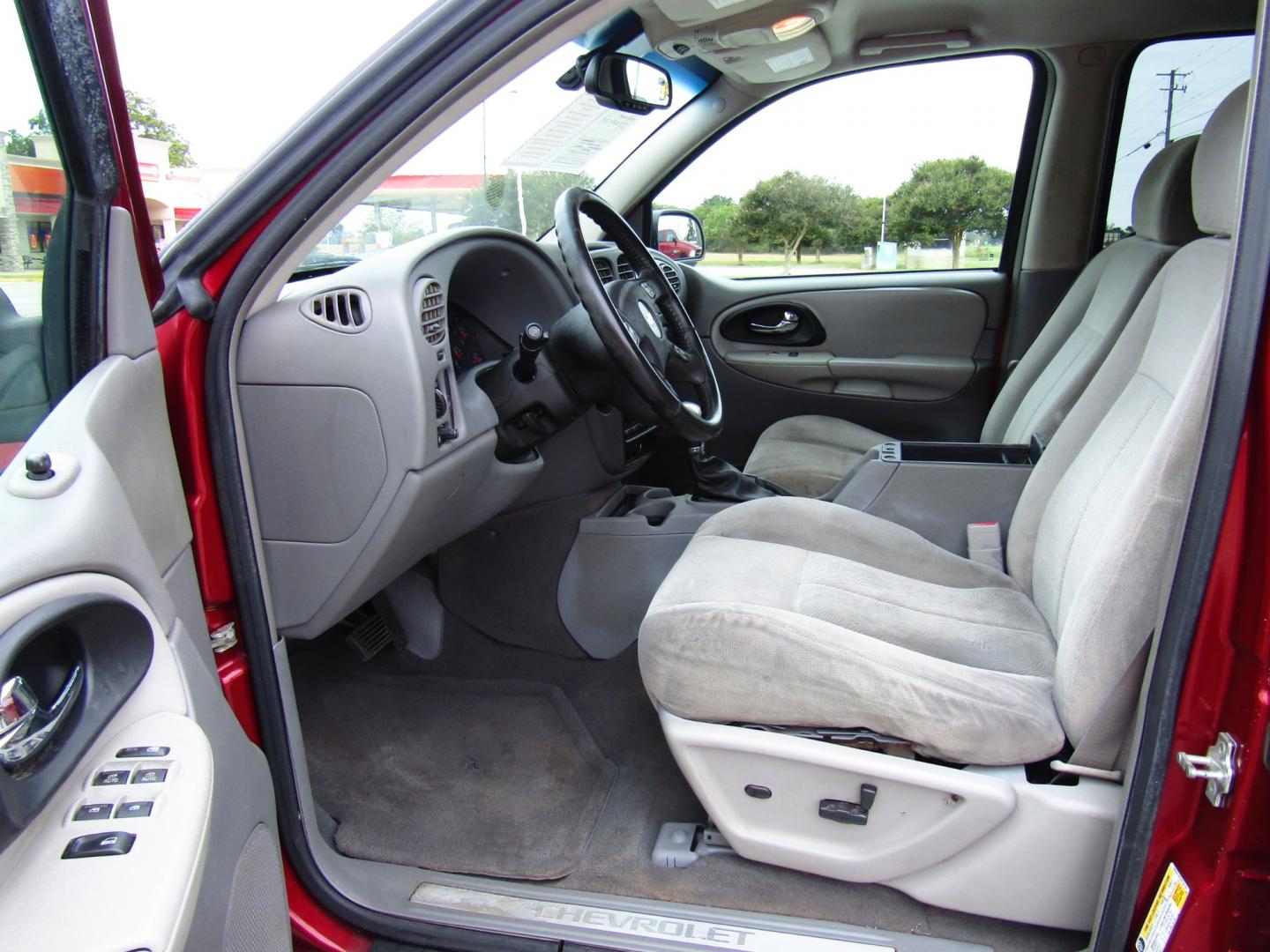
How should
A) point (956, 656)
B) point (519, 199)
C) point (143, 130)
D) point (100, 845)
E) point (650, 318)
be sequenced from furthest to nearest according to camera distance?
point (519, 199) → point (650, 318) → point (956, 656) → point (143, 130) → point (100, 845)

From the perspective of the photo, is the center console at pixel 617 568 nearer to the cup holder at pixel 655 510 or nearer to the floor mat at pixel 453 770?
the cup holder at pixel 655 510

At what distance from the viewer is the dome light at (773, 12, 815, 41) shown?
2252mm

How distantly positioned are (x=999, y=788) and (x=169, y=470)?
1113 mm

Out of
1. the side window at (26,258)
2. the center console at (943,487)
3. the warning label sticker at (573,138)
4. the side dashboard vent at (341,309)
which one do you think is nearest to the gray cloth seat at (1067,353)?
the center console at (943,487)

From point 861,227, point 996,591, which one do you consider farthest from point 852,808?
point 861,227

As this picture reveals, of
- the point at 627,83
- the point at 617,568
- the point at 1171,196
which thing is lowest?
the point at 617,568

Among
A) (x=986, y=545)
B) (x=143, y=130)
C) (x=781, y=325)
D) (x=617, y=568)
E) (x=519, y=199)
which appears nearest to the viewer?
(x=143, y=130)

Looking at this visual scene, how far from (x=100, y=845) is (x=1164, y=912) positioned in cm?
107

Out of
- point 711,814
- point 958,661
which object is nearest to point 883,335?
point 958,661

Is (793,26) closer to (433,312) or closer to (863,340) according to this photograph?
(863,340)

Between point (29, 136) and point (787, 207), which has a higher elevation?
point (29, 136)

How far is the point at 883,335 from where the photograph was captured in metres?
3.06

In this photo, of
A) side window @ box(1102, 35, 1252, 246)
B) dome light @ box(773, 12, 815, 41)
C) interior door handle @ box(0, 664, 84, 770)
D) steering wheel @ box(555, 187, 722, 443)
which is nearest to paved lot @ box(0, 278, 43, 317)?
interior door handle @ box(0, 664, 84, 770)

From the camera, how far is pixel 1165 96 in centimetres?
249
